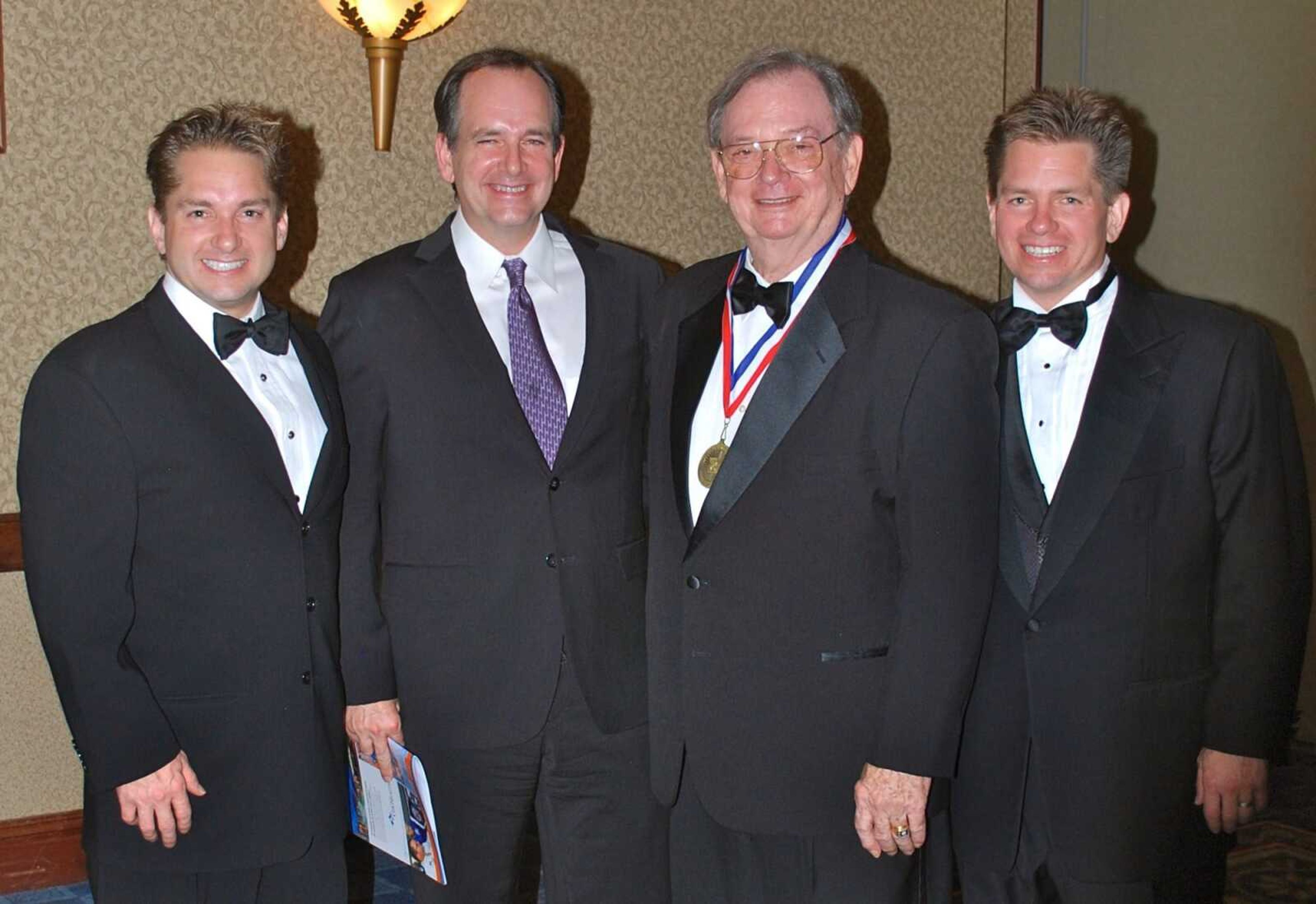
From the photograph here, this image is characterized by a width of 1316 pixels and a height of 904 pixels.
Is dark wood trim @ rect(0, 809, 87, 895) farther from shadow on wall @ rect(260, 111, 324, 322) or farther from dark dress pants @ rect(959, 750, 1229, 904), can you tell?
dark dress pants @ rect(959, 750, 1229, 904)

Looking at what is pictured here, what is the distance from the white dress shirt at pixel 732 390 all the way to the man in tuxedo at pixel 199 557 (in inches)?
25.2

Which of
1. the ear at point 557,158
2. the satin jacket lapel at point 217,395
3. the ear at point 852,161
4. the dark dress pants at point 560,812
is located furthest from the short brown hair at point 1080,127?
the satin jacket lapel at point 217,395

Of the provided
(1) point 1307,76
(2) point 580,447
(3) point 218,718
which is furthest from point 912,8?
(3) point 218,718

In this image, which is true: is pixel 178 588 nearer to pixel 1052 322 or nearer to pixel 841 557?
pixel 841 557

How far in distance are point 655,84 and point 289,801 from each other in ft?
8.94

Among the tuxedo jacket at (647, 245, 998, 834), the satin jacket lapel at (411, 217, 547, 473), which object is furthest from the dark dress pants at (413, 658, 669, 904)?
the satin jacket lapel at (411, 217, 547, 473)

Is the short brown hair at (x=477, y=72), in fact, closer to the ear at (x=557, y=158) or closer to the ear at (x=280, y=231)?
the ear at (x=557, y=158)

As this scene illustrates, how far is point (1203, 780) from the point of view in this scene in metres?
2.28

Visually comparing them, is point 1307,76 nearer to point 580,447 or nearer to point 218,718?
point 580,447

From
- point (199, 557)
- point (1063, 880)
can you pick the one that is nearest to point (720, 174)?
point (199, 557)

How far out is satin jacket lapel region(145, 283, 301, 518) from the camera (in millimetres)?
2197

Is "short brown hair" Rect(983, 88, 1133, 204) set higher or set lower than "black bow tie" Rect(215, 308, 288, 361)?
higher

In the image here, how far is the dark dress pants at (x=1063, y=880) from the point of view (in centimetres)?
225

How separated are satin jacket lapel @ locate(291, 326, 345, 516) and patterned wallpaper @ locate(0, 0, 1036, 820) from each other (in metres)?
1.55
